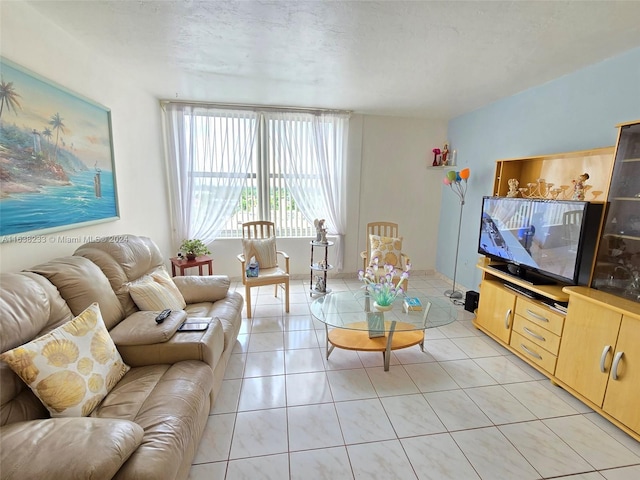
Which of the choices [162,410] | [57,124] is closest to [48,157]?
[57,124]

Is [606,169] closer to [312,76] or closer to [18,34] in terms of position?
[312,76]

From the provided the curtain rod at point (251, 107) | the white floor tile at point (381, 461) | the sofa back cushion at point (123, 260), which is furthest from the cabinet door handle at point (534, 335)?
the curtain rod at point (251, 107)

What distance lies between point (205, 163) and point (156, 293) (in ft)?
7.70

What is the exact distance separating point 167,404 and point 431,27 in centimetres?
266

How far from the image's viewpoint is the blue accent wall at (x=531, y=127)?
86.3 inches

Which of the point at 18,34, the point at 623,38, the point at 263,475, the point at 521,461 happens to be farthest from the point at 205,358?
the point at 623,38

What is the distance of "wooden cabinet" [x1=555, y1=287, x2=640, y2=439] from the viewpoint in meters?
1.69

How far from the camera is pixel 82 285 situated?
5.42 feet

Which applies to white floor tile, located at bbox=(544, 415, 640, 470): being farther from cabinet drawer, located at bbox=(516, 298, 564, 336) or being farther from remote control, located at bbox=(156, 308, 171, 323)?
remote control, located at bbox=(156, 308, 171, 323)

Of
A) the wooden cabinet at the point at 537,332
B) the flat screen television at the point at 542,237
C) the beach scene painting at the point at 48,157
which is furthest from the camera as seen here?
the wooden cabinet at the point at 537,332

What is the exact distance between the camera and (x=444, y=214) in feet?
14.8

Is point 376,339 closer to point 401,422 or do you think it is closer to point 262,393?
point 401,422

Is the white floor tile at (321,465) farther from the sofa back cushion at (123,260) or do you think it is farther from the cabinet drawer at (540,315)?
the cabinet drawer at (540,315)

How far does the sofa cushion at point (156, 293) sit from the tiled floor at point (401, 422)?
0.71 meters
